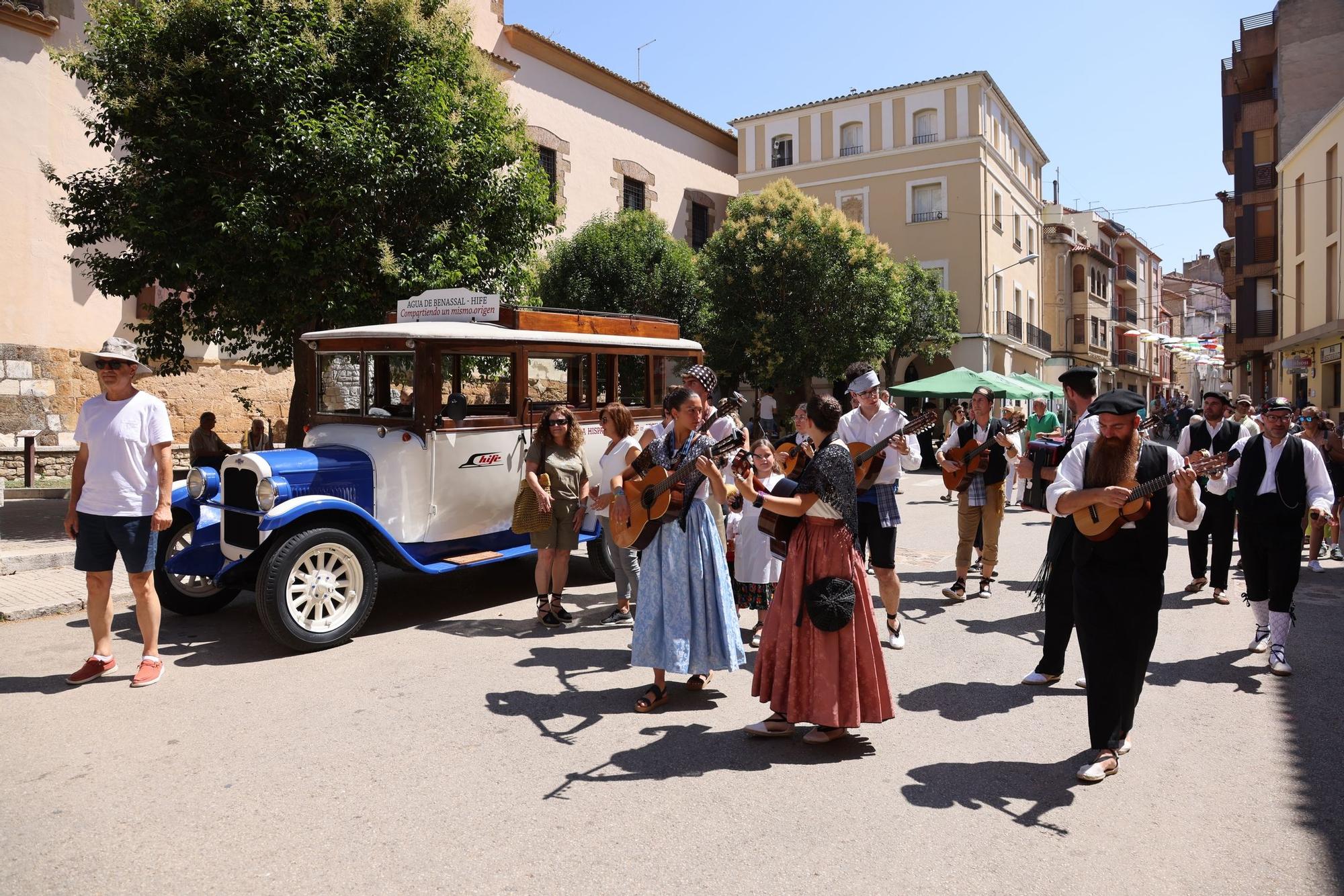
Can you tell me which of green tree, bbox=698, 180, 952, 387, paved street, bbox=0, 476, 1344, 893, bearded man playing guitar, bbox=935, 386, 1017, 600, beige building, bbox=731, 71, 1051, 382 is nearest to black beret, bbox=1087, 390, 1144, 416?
paved street, bbox=0, 476, 1344, 893

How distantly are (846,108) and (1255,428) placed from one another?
29967mm

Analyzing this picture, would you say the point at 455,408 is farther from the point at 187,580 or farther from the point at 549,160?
the point at 549,160

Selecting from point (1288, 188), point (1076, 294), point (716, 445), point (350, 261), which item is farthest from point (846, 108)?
point (716, 445)

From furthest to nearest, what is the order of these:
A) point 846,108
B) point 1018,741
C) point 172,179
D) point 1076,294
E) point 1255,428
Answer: point 1076,294, point 846,108, point 172,179, point 1255,428, point 1018,741

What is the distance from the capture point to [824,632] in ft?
14.6

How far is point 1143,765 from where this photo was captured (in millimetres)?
4371

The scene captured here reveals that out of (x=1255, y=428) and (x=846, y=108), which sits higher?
(x=846, y=108)

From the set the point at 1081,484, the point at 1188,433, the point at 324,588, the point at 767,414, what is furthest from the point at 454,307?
the point at 767,414

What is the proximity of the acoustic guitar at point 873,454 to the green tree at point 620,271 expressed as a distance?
1583cm

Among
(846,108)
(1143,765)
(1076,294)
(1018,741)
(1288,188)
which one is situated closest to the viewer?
(1143,765)

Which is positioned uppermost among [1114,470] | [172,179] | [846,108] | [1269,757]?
[846,108]

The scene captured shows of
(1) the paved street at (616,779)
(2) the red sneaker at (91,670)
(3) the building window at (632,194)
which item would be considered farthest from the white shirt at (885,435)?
(3) the building window at (632,194)

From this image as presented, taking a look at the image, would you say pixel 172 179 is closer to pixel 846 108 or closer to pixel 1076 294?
pixel 846 108

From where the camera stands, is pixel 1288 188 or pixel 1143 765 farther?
pixel 1288 188
